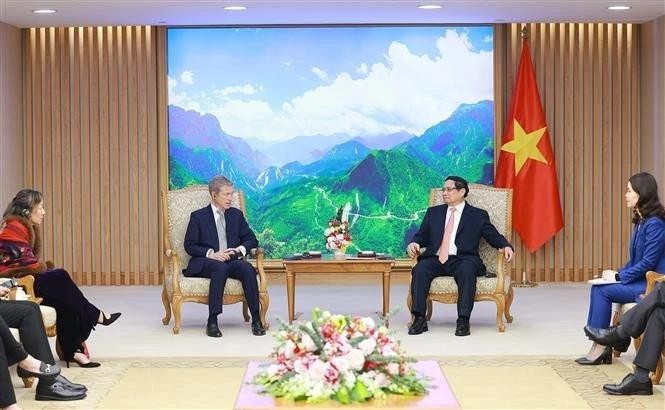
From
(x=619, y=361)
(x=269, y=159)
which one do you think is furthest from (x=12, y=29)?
(x=619, y=361)

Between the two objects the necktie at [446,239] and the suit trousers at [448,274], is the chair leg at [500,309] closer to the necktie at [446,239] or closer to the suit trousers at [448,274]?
the suit trousers at [448,274]

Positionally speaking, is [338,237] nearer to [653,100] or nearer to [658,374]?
[658,374]

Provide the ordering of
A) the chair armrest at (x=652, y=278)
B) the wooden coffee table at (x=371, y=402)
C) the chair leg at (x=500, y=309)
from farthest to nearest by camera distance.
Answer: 1. the chair leg at (x=500, y=309)
2. the chair armrest at (x=652, y=278)
3. the wooden coffee table at (x=371, y=402)

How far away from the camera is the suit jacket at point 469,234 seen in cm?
987

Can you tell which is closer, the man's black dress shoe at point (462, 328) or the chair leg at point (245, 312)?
the man's black dress shoe at point (462, 328)

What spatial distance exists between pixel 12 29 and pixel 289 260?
15.7 ft

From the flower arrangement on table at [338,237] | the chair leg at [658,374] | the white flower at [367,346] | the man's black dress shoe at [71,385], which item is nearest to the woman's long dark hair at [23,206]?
the man's black dress shoe at [71,385]

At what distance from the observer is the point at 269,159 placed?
13.6 metres

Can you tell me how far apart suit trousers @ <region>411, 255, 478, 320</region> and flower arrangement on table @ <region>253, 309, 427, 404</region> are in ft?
12.5

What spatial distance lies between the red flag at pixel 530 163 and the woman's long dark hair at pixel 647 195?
4.97 metres

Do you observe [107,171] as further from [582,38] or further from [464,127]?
[582,38]

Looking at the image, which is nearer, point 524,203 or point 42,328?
point 42,328

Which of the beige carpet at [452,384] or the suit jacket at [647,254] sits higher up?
the suit jacket at [647,254]

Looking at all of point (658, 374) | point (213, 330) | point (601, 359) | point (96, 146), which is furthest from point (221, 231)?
point (658, 374)
